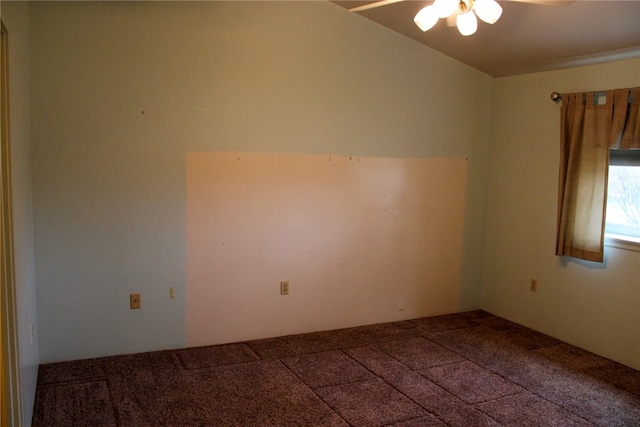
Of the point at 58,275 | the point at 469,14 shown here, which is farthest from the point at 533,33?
the point at 58,275

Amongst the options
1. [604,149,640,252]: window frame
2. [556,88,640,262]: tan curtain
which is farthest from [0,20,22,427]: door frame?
[604,149,640,252]: window frame

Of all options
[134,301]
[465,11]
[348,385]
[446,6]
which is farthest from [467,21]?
[134,301]

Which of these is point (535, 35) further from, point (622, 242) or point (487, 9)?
point (622, 242)

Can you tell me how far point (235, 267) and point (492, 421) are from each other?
80.3 inches

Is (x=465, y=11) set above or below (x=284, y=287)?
above

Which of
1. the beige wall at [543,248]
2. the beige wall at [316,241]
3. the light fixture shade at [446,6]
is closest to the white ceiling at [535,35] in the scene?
the beige wall at [543,248]

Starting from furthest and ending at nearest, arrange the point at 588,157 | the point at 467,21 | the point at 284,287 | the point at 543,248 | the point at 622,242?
1. the point at 543,248
2. the point at 284,287
3. the point at 588,157
4. the point at 622,242
5. the point at 467,21

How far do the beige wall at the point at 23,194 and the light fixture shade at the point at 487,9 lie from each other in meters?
2.01

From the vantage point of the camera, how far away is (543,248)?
422cm

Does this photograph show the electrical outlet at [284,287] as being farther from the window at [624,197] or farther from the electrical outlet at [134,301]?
the window at [624,197]

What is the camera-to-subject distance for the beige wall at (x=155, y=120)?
3.17 m

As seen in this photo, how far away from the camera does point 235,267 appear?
3752 mm

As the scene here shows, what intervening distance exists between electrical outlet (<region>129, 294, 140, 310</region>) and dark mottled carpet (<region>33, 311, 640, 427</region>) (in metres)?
0.34

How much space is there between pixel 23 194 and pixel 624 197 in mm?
4055
